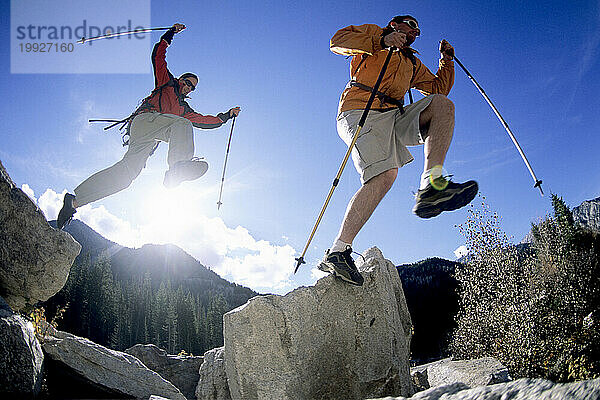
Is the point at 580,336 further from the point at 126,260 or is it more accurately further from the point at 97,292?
the point at 126,260

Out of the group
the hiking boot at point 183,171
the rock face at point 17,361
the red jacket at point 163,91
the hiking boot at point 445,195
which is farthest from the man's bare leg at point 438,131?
the rock face at point 17,361

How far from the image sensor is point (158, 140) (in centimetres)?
655

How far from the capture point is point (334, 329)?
196 inches

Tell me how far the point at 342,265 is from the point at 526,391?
115 inches

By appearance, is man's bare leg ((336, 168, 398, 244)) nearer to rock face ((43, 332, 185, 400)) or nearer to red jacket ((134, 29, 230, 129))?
rock face ((43, 332, 185, 400))

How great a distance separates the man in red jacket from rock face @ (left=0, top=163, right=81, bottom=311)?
1.08 feet

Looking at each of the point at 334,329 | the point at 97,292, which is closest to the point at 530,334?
the point at 334,329

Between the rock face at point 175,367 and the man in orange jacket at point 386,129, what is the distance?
966cm

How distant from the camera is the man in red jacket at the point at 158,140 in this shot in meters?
6.18

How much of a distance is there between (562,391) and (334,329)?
12.1 ft

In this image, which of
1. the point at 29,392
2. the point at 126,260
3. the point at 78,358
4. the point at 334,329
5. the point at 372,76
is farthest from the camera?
→ the point at 126,260

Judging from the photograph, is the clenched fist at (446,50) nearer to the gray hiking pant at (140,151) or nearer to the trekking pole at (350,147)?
the trekking pole at (350,147)

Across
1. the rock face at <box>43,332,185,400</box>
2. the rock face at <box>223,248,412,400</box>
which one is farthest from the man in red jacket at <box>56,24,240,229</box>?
the rock face at <box>223,248,412,400</box>

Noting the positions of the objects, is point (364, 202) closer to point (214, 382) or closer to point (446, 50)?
point (446, 50)
